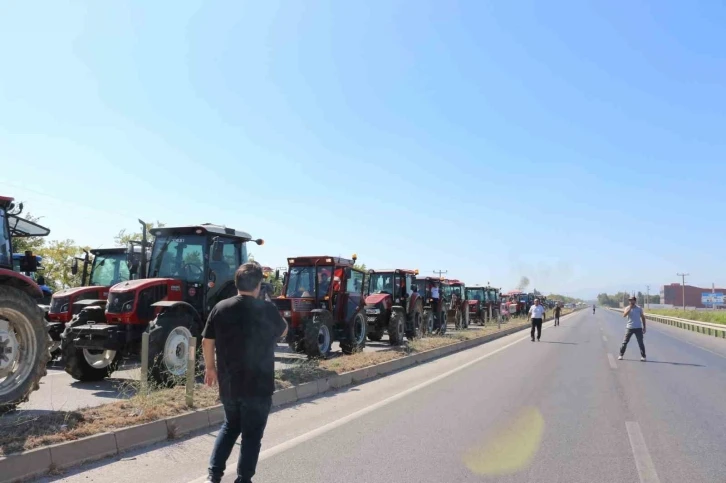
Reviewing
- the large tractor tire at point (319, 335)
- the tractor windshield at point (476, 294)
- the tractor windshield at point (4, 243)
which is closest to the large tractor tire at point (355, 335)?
the large tractor tire at point (319, 335)

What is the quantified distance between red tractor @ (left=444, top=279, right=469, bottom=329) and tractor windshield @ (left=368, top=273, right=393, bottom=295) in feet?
28.4

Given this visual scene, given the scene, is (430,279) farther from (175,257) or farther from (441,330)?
(175,257)

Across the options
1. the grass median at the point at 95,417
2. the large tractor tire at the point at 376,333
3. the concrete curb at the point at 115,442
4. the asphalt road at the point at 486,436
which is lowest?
the asphalt road at the point at 486,436

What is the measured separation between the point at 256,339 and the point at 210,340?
1.25 feet

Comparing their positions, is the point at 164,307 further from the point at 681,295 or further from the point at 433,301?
the point at 681,295

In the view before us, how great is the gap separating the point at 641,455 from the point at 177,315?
22.9 feet

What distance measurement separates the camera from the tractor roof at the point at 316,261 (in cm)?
1388

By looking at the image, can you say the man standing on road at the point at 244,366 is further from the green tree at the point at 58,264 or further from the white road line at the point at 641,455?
the green tree at the point at 58,264

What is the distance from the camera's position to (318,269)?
14.0 meters

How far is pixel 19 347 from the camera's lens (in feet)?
22.2

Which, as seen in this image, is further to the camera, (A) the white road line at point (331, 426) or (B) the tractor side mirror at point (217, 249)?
(B) the tractor side mirror at point (217, 249)

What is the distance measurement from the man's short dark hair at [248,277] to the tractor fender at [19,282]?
425 cm

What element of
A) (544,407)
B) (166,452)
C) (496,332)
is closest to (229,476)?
(166,452)

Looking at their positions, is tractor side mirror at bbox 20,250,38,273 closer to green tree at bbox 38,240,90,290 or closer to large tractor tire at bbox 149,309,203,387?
large tractor tire at bbox 149,309,203,387
